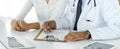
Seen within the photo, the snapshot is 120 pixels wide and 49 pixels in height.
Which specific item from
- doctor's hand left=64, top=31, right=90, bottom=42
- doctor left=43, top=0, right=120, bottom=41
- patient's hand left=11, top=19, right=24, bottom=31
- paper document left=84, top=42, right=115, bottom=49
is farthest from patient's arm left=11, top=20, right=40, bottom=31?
paper document left=84, top=42, right=115, bottom=49

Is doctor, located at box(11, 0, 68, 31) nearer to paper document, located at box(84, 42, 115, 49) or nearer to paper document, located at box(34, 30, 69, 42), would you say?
paper document, located at box(34, 30, 69, 42)

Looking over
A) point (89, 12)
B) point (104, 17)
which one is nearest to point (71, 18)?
point (89, 12)

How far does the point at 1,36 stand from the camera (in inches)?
52.7

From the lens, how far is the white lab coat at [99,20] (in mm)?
1464

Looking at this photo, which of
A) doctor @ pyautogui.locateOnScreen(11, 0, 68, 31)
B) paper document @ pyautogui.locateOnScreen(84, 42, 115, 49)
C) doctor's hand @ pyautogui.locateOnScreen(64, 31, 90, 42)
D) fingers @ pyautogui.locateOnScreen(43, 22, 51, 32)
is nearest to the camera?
paper document @ pyautogui.locateOnScreen(84, 42, 115, 49)

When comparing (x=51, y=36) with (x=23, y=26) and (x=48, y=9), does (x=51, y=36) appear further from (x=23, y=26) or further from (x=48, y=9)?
(x=48, y=9)

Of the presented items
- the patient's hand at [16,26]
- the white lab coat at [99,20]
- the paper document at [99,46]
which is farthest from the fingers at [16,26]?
the paper document at [99,46]

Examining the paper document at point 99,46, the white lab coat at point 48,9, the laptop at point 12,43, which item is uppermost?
the white lab coat at point 48,9

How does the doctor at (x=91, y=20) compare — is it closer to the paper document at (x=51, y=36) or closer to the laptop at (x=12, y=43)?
the paper document at (x=51, y=36)

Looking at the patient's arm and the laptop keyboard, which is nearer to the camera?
the laptop keyboard

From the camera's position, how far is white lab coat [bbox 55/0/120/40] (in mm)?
1464

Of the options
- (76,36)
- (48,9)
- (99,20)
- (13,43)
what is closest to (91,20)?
(99,20)

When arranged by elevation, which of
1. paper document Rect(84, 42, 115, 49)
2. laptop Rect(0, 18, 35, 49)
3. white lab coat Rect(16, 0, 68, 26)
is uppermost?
white lab coat Rect(16, 0, 68, 26)

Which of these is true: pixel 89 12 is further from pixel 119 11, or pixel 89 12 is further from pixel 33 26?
pixel 33 26
